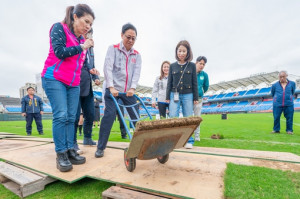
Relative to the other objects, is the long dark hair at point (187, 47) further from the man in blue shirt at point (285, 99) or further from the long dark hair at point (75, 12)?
the man in blue shirt at point (285, 99)

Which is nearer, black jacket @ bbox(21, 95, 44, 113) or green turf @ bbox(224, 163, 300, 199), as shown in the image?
green turf @ bbox(224, 163, 300, 199)

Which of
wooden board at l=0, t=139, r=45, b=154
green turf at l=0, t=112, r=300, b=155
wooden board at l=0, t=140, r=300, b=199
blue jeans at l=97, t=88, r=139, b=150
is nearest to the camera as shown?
wooden board at l=0, t=140, r=300, b=199

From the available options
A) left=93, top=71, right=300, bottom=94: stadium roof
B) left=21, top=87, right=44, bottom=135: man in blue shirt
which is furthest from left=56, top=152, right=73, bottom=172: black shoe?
left=93, top=71, right=300, bottom=94: stadium roof

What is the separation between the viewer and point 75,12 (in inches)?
78.0

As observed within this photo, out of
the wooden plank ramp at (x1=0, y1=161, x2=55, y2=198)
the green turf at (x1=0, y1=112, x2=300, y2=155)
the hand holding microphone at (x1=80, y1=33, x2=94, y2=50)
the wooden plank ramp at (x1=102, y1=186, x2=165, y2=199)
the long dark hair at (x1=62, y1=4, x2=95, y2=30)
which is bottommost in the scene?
the green turf at (x1=0, y1=112, x2=300, y2=155)

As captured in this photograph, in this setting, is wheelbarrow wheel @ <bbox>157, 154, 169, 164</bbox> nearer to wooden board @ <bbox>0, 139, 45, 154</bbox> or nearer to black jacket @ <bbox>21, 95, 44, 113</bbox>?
wooden board @ <bbox>0, 139, 45, 154</bbox>

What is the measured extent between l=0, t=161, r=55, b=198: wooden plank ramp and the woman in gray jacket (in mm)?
3243

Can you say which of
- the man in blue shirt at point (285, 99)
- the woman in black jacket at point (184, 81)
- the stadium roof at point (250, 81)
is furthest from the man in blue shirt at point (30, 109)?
the stadium roof at point (250, 81)

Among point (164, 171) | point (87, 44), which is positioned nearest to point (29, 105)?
point (87, 44)

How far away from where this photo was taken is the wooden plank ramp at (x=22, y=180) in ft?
5.33

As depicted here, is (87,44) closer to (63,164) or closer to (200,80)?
(63,164)

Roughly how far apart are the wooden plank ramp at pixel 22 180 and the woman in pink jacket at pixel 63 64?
0.68ft

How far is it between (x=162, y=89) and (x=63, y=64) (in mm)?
3122

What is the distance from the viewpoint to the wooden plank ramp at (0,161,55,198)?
162 cm
